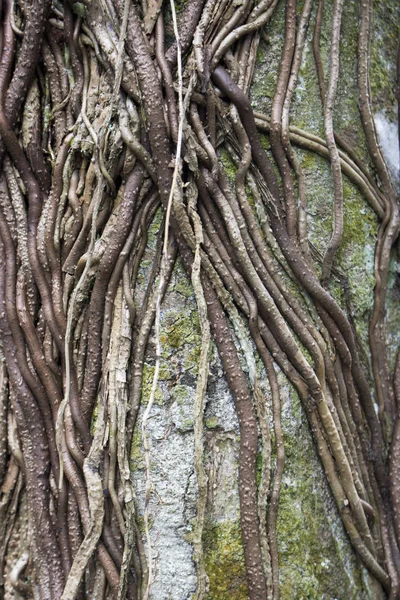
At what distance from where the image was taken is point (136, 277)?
1366 millimetres

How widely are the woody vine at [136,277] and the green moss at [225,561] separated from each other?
3cm

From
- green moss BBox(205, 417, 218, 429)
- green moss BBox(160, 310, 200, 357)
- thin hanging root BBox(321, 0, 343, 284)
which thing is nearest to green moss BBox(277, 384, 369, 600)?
green moss BBox(205, 417, 218, 429)

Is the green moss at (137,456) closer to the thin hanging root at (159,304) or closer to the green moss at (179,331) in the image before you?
the thin hanging root at (159,304)

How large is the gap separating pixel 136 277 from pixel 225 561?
0.72 meters

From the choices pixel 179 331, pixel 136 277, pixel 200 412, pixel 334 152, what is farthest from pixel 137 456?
pixel 334 152

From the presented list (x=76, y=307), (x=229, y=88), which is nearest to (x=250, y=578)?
(x=76, y=307)

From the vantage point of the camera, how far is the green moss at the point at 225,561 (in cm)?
126

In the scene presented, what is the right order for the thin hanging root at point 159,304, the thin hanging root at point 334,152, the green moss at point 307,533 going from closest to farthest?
the thin hanging root at point 159,304 < the green moss at point 307,533 < the thin hanging root at point 334,152

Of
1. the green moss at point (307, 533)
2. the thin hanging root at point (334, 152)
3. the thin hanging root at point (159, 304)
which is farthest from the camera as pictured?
→ the thin hanging root at point (334, 152)

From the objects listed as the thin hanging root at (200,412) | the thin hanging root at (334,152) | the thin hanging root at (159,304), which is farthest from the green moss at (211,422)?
the thin hanging root at (334,152)

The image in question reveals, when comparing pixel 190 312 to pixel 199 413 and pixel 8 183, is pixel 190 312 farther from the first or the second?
pixel 8 183

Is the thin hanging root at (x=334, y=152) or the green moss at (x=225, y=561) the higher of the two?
the thin hanging root at (x=334, y=152)

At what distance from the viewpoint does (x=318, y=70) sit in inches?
62.2

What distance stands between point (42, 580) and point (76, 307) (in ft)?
2.19
